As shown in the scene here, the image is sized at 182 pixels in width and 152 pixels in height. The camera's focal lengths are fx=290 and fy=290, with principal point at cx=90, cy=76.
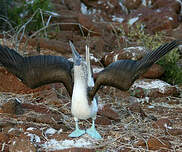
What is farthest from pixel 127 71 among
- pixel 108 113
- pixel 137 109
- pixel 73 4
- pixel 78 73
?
pixel 73 4

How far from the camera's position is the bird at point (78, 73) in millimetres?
2709

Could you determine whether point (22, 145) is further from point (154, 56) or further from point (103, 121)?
point (154, 56)

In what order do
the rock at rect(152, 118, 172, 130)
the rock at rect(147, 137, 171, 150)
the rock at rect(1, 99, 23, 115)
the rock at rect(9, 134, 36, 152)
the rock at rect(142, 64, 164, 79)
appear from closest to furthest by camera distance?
the rock at rect(9, 134, 36, 152) < the rock at rect(147, 137, 171, 150) < the rock at rect(152, 118, 172, 130) < the rock at rect(1, 99, 23, 115) < the rock at rect(142, 64, 164, 79)

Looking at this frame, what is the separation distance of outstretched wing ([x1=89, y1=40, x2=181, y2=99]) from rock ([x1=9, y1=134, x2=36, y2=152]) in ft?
2.39

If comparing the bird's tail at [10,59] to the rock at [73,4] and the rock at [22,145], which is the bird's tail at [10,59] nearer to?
the rock at [22,145]

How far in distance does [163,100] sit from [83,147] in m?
2.13

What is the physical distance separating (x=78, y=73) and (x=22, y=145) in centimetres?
83

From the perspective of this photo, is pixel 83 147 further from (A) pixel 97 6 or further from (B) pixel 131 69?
(A) pixel 97 6

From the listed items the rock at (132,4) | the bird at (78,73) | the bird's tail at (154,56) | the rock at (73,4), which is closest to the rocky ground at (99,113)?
the bird at (78,73)

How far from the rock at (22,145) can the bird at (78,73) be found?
49cm

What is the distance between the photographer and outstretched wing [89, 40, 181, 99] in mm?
2662

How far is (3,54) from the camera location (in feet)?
9.49

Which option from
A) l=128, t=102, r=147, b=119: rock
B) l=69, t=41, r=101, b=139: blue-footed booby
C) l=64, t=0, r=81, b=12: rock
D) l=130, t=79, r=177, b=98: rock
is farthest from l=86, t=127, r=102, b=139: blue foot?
l=64, t=0, r=81, b=12: rock

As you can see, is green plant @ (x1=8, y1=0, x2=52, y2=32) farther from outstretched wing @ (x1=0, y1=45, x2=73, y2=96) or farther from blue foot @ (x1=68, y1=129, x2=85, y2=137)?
blue foot @ (x1=68, y1=129, x2=85, y2=137)
